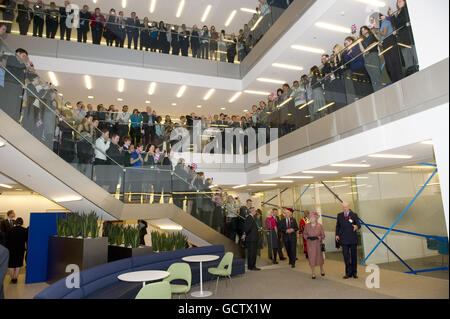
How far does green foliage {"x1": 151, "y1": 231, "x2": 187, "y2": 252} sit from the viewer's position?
7066 millimetres

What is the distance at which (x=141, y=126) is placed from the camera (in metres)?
9.76

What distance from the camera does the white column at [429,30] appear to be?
156 inches

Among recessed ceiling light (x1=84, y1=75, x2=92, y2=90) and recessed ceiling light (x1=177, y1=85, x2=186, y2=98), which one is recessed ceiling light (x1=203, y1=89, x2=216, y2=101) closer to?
recessed ceiling light (x1=177, y1=85, x2=186, y2=98)

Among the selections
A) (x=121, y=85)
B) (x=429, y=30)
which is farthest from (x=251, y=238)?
(x=121, y=85)

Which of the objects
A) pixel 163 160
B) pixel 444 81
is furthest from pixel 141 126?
pixel 444 81

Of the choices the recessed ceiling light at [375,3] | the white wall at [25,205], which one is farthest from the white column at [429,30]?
the white wall at [25,205]

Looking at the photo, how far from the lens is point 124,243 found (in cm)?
689

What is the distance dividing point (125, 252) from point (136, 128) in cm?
426

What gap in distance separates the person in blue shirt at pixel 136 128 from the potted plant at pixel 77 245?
11.2ft

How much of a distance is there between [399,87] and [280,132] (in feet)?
12.6

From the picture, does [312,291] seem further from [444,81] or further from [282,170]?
[444,81]

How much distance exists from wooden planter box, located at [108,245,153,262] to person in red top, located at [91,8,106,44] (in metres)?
7.33

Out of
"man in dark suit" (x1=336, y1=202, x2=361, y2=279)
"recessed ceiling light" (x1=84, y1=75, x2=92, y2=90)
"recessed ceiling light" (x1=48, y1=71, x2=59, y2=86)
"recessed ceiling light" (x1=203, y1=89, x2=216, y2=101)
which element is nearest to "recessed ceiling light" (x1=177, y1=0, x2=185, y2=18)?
"recessed ceiling light" (x1=203, y1=89, x2=216, y2=101)

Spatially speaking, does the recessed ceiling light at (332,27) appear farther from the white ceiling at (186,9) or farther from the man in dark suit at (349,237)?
the white ceiling at (186,9)
